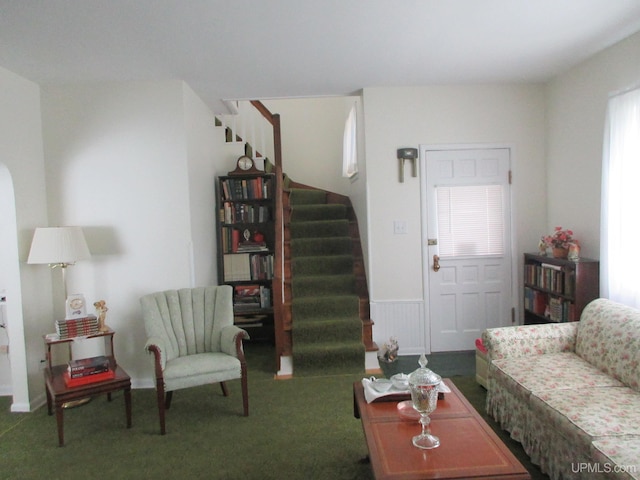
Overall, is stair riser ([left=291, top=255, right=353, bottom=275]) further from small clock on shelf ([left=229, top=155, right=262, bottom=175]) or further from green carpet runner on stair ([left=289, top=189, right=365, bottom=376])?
small clock on shelf ([left=229, top=155, right=262, bottom=175])

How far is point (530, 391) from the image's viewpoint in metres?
2.36

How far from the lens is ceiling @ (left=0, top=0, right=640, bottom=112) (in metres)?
2.51

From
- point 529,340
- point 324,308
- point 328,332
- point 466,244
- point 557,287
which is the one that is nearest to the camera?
point 529,340

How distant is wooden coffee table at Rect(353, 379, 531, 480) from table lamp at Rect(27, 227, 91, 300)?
7.97 feet

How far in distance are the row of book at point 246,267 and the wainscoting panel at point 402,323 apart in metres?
1.27

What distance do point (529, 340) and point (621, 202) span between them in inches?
48.8

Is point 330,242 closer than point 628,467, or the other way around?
point 628,467

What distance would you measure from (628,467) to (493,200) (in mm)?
2978

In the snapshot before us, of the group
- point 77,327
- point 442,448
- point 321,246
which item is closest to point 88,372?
point 77,327

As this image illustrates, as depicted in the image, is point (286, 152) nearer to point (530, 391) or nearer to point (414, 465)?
point (530, 391)

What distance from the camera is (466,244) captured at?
4301 millimetres

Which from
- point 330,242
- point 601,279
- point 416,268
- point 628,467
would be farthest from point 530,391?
point 330,242

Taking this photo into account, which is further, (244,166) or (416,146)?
(244,166)

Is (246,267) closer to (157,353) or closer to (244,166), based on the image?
(244,166)
